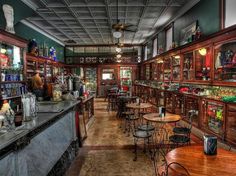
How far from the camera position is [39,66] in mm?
8688

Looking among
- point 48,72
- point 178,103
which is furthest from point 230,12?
point 48,72

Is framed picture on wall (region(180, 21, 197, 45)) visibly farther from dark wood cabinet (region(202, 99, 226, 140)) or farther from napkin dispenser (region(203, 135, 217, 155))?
napkin dispenser (region(203, 135, 217, 155))

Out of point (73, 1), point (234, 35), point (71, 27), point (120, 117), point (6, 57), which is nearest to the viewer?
point (234, 35)

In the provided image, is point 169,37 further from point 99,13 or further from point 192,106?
point 192,106

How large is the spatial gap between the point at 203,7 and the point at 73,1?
12.8ft

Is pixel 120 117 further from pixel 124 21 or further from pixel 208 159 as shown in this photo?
pixel 208 159

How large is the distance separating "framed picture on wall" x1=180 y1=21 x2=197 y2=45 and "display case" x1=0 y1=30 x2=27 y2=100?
509cm

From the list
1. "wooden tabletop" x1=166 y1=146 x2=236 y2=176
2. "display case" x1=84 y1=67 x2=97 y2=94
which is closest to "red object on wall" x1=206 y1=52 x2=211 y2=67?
"wooden tabletop" x1=166 y1=146 x2=236 y2=176

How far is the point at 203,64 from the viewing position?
211 inches

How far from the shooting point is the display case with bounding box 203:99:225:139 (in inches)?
161

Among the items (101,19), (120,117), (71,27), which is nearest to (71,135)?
(120,117)

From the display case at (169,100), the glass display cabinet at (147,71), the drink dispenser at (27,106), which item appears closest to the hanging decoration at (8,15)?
the drink dispenser at (27,106)

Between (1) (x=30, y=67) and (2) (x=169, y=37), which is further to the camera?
(2) (x=169, y=37)

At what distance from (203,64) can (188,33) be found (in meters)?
1.65
